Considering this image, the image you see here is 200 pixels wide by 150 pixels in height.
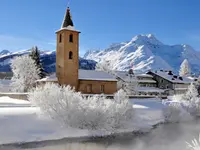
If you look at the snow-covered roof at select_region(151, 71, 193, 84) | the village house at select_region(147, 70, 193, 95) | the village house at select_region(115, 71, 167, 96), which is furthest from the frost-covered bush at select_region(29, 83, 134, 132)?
the snow-covered roof at select_region(151, 71, 193, 84)

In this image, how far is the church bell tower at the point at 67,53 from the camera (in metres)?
45.7

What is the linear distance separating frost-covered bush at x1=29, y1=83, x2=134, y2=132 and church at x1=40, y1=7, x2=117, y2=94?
1222 centimetres

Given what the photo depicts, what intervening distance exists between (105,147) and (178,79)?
61883 millimetres

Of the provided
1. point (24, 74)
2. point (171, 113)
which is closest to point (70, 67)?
point (24, 74)

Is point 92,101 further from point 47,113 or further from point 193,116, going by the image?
point 193,116

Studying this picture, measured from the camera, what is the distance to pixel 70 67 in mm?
46281

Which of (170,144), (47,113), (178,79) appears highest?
(178,79)

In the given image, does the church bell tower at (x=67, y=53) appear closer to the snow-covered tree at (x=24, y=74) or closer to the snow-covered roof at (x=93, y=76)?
the snow-covered roof at (x=93, y=76)

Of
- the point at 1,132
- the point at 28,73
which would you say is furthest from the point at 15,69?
the point at 1,132

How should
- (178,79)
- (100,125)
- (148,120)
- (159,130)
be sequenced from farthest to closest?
(178,79) < (148,120) < (159,130) < (100,125)

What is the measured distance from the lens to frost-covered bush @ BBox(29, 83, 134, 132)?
3094 cm

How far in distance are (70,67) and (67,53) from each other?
7.37 ft

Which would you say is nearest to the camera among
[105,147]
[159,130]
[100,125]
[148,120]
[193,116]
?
[105,147]

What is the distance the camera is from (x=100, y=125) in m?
31.7
